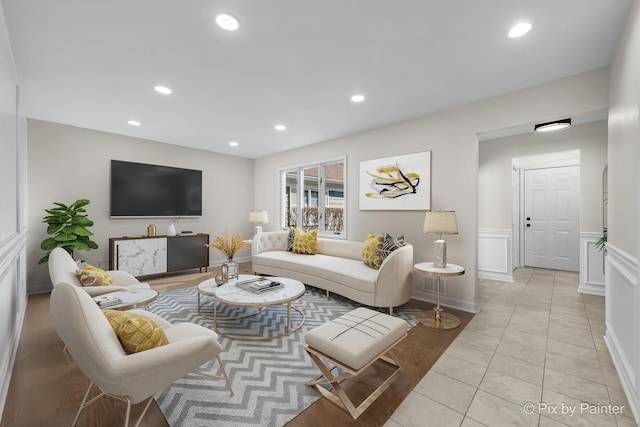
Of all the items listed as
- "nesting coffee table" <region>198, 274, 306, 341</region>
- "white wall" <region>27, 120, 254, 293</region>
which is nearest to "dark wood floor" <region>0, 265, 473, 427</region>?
"nesting coffee table" <region>198, 274, 306, 341</region>

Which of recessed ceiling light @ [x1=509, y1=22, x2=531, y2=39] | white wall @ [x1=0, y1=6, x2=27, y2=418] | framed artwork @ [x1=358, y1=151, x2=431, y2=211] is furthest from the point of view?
framed artwork @ [x1=358, y1=151, x2=431, y2=211]

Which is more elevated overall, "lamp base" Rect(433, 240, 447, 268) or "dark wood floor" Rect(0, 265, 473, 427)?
"lamp base" Rect(433, 240, 447, 268)

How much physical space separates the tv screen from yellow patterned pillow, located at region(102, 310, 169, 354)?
4026mm

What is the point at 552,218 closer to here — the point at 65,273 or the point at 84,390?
the point at 84,390

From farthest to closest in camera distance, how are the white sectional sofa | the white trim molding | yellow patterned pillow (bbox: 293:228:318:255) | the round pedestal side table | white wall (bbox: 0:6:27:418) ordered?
yellow patterned pillow (bbox: 293:228:318:255), the white trim molding, the white sectional sofa, the round pedestal side table, white wall (bbox: 0:6:27:418)

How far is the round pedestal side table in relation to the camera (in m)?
2.80

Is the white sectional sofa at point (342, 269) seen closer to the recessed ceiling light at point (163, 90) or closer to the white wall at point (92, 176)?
the white wall at point (92, 176)

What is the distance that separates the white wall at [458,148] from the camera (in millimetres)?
2635

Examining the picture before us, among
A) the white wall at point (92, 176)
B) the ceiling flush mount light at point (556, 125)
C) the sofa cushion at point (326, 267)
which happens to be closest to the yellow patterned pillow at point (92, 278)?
the sofa cushion at point (326, 267)

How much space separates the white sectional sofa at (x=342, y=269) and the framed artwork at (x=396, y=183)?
2.37 ft

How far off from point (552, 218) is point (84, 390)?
755cm

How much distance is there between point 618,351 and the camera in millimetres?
1994

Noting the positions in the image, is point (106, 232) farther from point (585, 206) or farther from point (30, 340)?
point (585, 206)

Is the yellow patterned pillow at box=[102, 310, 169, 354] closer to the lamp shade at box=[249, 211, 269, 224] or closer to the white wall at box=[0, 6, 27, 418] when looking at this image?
the white wall at box=[0, 6, 27, 418]
